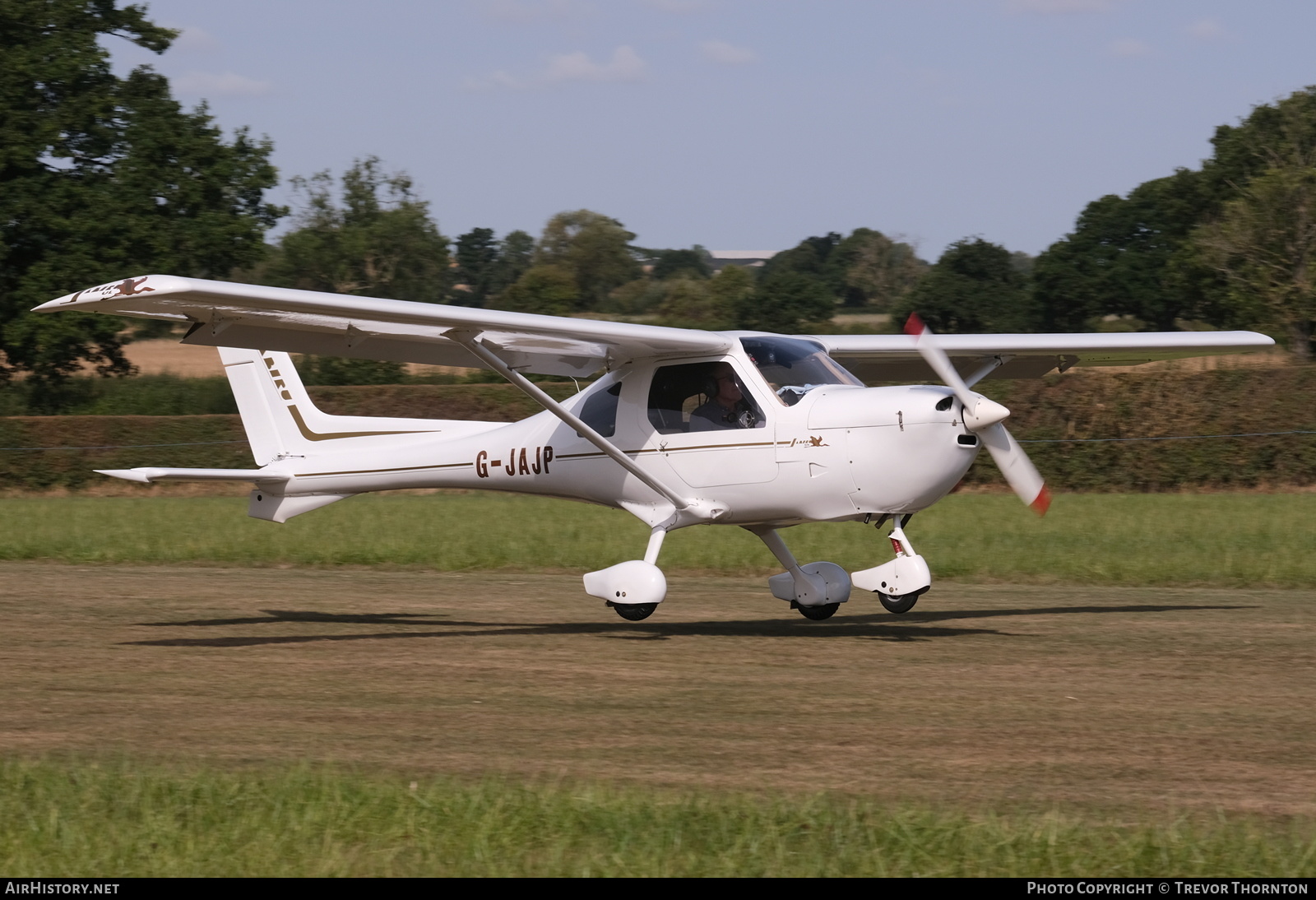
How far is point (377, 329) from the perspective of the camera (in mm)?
11156

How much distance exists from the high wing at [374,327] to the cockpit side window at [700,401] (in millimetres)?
194

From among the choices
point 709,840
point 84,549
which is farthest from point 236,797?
point 84,549

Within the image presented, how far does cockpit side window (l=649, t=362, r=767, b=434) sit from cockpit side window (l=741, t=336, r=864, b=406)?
214mm

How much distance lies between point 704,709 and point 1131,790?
2623 millimetres

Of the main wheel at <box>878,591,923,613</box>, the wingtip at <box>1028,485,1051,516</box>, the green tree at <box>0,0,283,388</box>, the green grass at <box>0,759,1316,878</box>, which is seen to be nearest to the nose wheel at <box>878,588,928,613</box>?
the main wheel at <box>878,591,923,613</box>

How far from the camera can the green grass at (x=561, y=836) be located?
4.68 meters

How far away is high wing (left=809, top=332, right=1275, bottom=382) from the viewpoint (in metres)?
12.4

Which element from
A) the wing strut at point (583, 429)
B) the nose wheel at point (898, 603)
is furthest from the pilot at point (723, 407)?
the nose wheel at point (898, 603)

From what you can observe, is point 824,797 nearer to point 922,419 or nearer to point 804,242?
point 922,419

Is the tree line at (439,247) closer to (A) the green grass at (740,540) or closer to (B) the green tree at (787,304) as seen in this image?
(B) the green tree at (787,304)

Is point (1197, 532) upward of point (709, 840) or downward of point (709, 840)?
downward

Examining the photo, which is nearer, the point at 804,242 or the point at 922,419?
the point at 922,419

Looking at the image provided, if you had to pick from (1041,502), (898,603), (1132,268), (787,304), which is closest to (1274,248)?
(1132,268)

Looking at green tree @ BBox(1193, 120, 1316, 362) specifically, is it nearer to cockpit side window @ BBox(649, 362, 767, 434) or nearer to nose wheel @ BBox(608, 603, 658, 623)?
cockpit side window @ BBox(649, 362, 767, 434)
